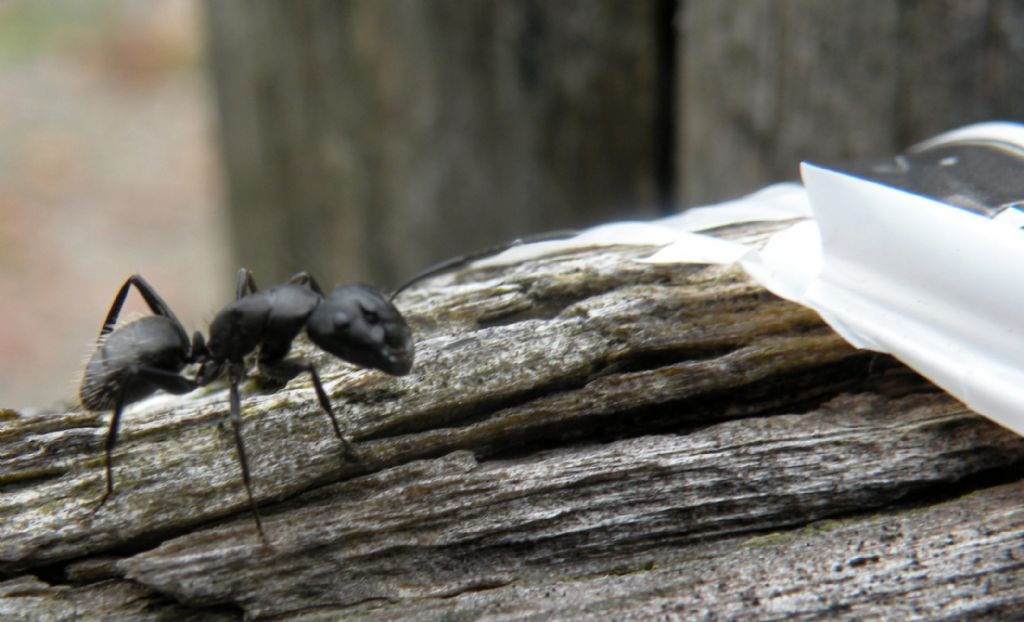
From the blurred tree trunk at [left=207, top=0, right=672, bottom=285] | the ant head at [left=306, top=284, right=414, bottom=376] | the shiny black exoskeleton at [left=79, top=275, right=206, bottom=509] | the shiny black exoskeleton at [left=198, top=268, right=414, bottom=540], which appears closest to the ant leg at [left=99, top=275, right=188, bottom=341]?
the shiny black exoskeleton at [left=79, top=275, right=206, bottom=509]

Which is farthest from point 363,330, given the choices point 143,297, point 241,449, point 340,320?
point 143,297

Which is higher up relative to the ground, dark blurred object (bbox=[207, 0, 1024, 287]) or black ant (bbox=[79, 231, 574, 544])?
dark blurred object (bbox=[207, 0, 1024, 287])

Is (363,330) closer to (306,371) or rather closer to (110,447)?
(306,371)

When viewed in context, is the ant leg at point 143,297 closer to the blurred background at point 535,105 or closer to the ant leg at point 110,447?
the blurred background at point 535,105

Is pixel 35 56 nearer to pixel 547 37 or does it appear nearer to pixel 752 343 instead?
pixel 547 37

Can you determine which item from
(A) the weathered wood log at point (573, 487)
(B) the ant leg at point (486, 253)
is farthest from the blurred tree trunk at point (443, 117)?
(A) the weathered wood log at point (573, 487)

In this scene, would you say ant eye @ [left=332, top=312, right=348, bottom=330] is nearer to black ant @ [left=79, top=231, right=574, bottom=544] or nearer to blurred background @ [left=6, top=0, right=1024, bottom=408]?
A: black ant @ [left=79, top=231, right=574, bottom=544]
